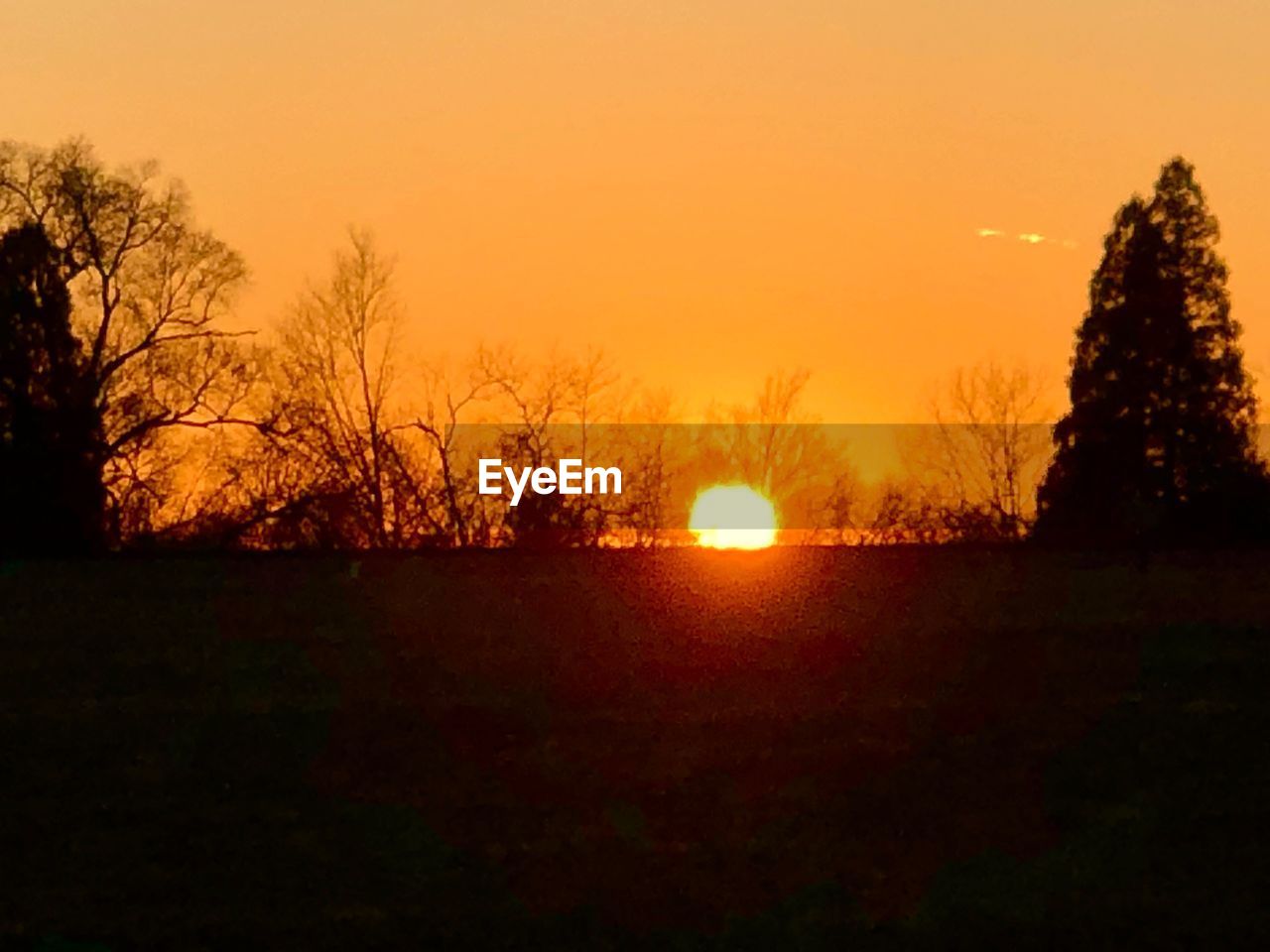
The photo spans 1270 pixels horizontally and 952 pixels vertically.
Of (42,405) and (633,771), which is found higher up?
(42,405)

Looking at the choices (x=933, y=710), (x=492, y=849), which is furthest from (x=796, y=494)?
(x=492, y=849)

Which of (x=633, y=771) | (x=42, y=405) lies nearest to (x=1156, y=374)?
(x=42, y=405)

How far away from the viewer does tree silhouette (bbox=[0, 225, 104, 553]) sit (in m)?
34.1

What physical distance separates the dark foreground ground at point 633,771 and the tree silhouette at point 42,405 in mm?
13037

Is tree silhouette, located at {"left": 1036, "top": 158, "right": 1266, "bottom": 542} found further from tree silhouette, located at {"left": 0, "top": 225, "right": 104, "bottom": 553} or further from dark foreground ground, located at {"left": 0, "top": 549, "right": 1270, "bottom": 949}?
tree silhouette, located at {"left": 0, "top": 225, "right": 104, "bottom": 553}

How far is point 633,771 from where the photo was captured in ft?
39.8

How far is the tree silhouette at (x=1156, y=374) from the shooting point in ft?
118

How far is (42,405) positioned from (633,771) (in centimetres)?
2808

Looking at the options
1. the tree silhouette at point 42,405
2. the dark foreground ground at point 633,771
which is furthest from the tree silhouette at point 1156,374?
the tree silhouette at point 42,405

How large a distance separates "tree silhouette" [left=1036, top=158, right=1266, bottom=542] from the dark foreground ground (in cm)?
1499

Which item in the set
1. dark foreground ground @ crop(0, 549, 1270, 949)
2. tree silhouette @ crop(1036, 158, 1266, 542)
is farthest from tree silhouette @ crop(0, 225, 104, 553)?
tree silhouette @ crop(1036, 158, 1266, 542)

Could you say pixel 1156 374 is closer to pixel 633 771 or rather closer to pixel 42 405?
pixel 42 405

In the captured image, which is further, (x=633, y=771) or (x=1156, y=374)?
(x=1156, y=374)

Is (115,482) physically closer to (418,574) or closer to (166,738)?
(418,574)
